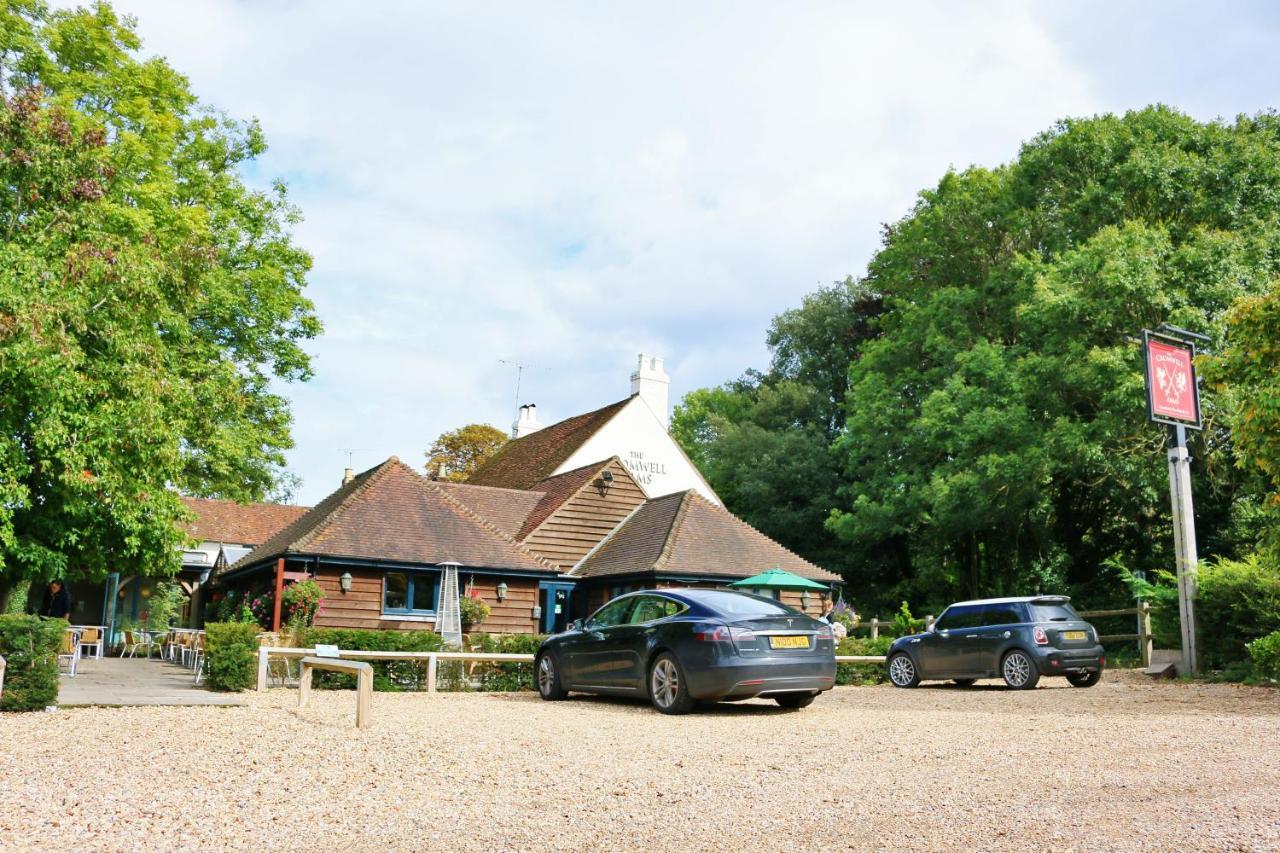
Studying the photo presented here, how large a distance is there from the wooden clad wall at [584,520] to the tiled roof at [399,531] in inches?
87.6

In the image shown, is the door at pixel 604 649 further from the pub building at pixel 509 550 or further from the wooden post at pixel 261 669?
the pub building at pixel 509 550

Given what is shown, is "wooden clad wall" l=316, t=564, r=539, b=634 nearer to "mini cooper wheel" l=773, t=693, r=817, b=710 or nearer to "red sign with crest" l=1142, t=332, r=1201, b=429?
"mini cooper wheel" l=773, t=693, r=817, b=710

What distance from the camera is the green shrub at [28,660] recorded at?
36.0ft

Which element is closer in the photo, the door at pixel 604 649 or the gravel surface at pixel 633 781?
the gravel surface at pixel 633 781

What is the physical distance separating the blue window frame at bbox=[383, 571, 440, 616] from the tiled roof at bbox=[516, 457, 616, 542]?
14.9 ft

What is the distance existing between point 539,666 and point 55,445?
797 cm

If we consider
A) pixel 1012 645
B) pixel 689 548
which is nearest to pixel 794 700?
pixel 1012 645

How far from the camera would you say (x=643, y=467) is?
123ft

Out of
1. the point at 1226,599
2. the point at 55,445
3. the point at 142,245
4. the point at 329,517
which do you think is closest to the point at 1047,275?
the point at 1226,599

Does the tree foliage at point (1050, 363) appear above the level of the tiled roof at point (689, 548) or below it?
above

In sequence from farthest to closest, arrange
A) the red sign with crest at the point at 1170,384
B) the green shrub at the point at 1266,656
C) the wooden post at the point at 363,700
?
the red sign with crest at the point at 1170,384 < the green shrub at the point at 1266,656 < the wooden post at the point at 363,700

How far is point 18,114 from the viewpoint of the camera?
56.2ft

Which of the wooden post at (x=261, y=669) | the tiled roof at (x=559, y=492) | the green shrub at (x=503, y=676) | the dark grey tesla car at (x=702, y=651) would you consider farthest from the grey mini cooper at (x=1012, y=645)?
the tiled roof at (x=559, y=492)

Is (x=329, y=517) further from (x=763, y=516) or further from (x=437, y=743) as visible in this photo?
(x=763, y=516)
